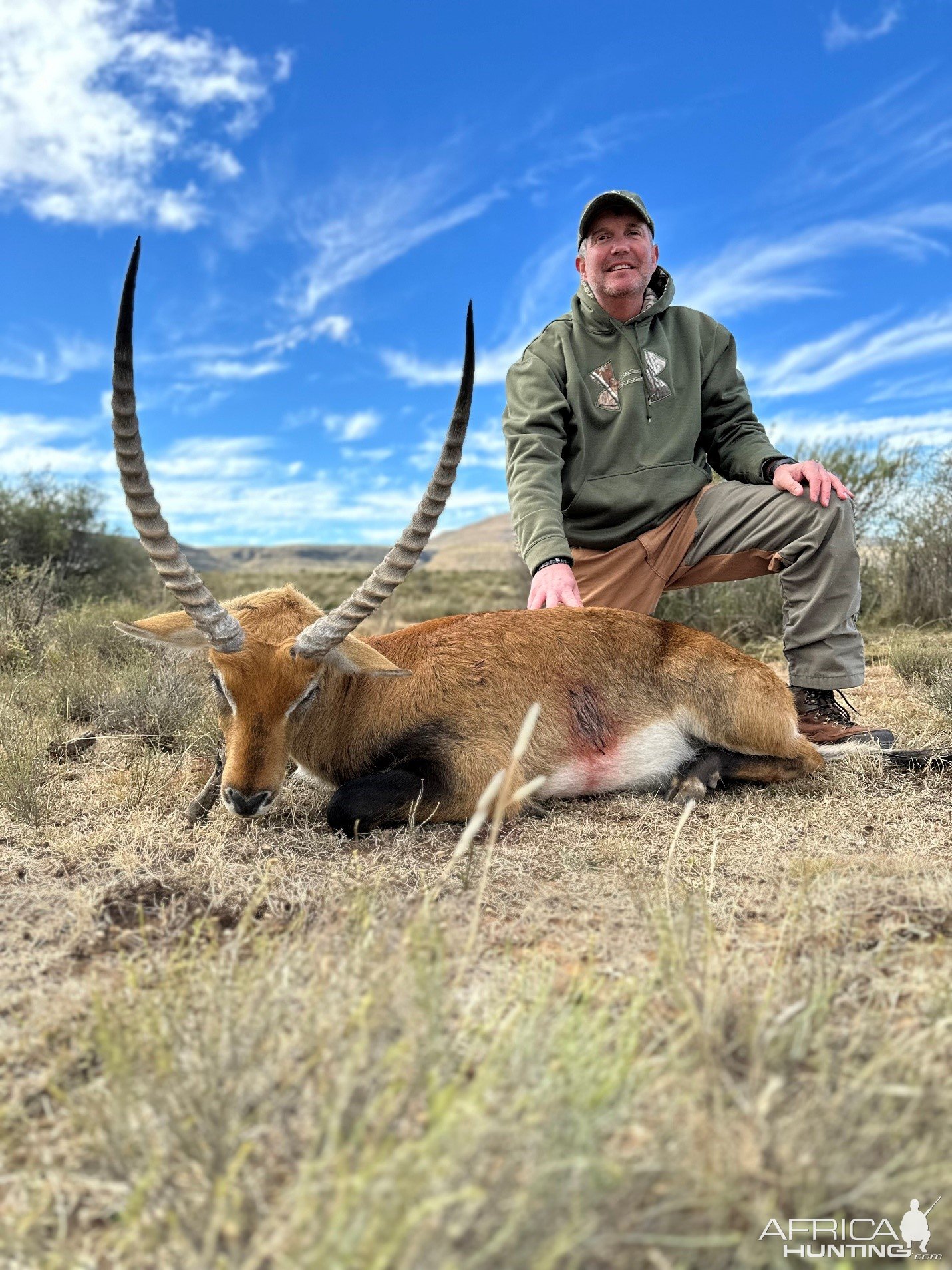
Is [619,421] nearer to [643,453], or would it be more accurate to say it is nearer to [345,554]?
[643,453]

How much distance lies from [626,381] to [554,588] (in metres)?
2.00

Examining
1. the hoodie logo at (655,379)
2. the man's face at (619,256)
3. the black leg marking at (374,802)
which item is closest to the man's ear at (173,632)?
the black leg marking at (374,802)

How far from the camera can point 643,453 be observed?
254 inches

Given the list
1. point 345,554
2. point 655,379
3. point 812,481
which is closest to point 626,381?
point 655,379

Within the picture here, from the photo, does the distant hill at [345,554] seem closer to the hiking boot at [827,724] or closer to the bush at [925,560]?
the bush at [925,560]

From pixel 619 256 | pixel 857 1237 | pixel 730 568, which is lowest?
pixel 857 1237

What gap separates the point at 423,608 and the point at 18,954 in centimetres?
1748

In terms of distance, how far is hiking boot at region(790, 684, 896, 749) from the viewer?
549 cm

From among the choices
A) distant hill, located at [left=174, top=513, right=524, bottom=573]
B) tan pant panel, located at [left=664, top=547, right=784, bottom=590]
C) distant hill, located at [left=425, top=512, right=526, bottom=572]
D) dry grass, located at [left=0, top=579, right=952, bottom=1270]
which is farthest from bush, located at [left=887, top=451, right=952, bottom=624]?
distant hill, located at [left=174, top=513, right=524, bottom=573]

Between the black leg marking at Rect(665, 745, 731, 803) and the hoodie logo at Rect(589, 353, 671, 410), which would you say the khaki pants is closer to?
the hoodie logo at Rect(589, 353, 671, 410)

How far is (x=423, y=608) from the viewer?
66.6 feet

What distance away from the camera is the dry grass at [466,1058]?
1498 mm

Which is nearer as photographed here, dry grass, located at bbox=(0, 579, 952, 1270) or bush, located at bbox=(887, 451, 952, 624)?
dry grass, located at bbox=(0, 579, 952, 1270)

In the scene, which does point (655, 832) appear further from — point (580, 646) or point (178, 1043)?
point (178, 1043)
